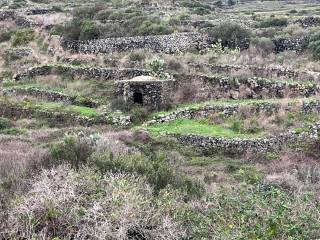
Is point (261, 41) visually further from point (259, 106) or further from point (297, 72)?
point (259, 106)

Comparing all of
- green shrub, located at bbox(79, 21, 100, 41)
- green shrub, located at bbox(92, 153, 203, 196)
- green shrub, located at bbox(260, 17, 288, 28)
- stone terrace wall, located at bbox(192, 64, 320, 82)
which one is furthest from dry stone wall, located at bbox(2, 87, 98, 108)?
green shrub, located at bbox(260, 17, 288, 28)

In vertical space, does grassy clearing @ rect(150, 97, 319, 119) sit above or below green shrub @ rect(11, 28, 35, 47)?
below

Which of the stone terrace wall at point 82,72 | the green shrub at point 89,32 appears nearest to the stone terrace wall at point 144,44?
the green shrub at point 89,32

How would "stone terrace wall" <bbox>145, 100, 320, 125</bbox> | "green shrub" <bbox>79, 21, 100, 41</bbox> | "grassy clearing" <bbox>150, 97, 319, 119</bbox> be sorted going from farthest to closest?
"green shrub" <bbox>79, 21, 100, 41</bbox>
"grassy clearing" <bbox>150, 97, 319, 119</bbox>
"stone terrace wall" <bbox>145, 100, 320, 125</bbox>

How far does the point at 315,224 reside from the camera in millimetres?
8391

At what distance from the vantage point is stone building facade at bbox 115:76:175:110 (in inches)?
950

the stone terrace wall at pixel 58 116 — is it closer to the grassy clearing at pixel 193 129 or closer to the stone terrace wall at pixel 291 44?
the grassy clearing at pixel 193 129

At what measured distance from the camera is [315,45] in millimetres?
33156

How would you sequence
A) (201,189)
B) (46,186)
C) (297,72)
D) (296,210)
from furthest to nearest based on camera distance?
(297,72)
(201,189)
(46,186)
(296,210)

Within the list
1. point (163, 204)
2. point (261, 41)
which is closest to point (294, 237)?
point (163, 204)

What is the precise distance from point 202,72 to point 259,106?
19.6 feet

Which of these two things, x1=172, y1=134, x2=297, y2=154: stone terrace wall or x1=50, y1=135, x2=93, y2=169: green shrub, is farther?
x1=172, y1=134, x2=297, y2=154: stone terrace wall

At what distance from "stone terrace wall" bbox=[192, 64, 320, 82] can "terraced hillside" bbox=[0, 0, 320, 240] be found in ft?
0.27

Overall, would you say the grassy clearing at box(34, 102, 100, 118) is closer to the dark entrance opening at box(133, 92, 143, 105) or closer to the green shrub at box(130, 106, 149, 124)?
the green shrub at box(130, 106, 149, 124)
